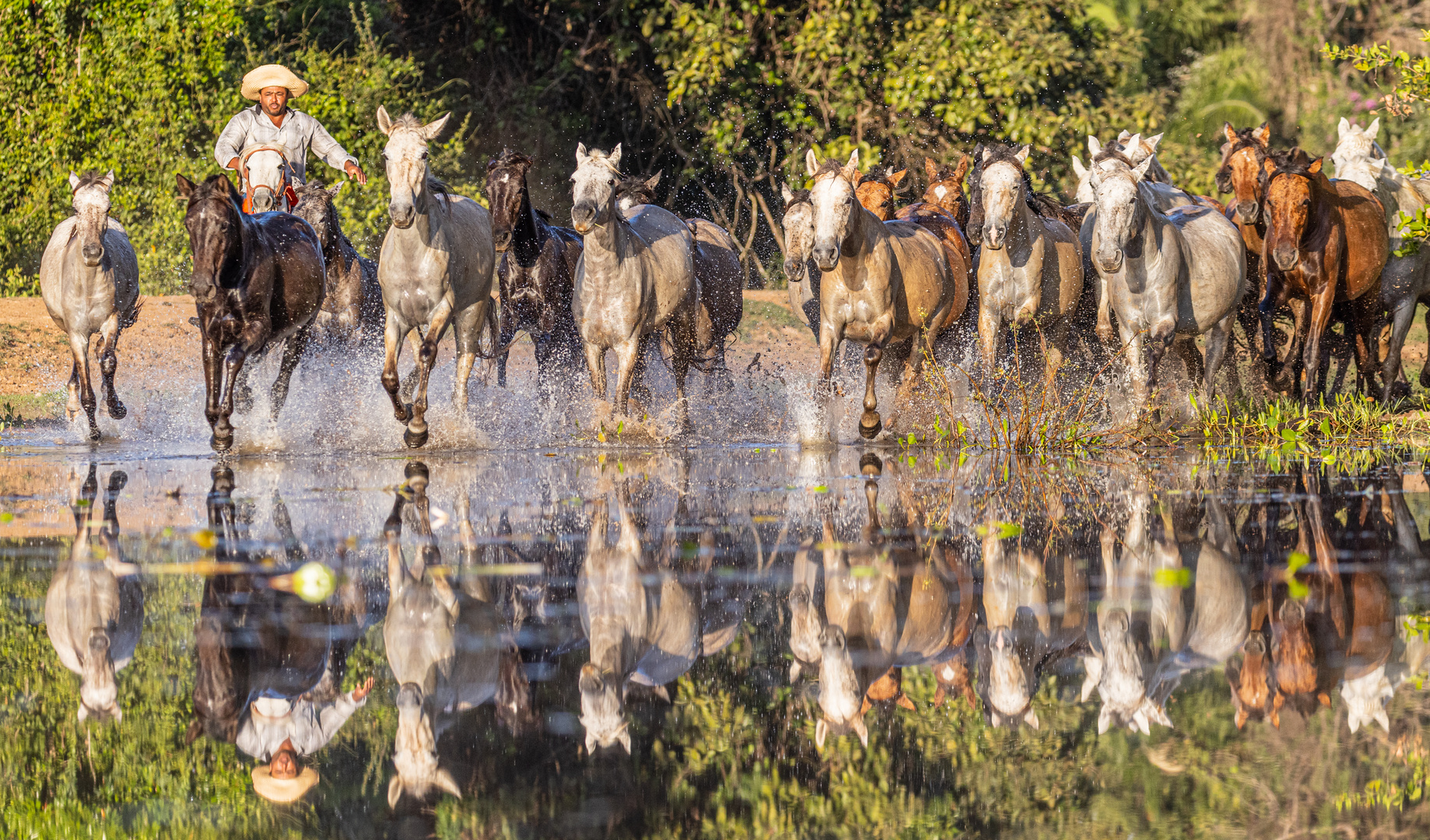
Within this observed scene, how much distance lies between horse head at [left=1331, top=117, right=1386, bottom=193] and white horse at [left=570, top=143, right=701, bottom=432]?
574 centimetres

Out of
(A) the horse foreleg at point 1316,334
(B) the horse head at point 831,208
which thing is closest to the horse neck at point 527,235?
(B) the horse head at point 831,208

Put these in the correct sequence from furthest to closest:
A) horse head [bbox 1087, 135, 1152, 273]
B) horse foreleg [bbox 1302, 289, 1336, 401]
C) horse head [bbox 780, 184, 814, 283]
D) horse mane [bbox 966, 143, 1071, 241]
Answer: horse foreleg [bbox 1302, 289, 1336, 401] < horse head [bbox 780, 184, 814, 283] < horse mane [bbox 966, 143, 1071, 241] < horse head [bbox 1087, 135, 1152, 273]

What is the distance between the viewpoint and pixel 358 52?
21734 millimetres

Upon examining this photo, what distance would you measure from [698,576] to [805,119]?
16.3 meters

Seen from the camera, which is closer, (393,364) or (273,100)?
(393,364)

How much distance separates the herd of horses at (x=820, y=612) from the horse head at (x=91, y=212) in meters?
5.76

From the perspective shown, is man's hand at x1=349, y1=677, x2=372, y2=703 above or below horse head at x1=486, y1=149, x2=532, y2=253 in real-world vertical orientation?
below

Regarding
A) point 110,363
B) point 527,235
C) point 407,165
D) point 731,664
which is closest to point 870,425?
point 527,235

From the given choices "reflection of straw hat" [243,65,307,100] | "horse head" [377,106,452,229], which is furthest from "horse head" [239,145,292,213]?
"horse head" [377,106,452,229]

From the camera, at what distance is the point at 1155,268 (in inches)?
453

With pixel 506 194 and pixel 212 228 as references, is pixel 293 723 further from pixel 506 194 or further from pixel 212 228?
pixel 506 194

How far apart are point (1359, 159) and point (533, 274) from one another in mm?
7002

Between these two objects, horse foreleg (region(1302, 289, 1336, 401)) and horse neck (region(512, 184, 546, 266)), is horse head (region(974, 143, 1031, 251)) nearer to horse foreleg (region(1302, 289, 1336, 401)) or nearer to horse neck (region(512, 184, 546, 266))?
horse foreleg (region(1302, 289, 1336, 401))

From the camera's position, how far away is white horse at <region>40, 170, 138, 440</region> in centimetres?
1283
